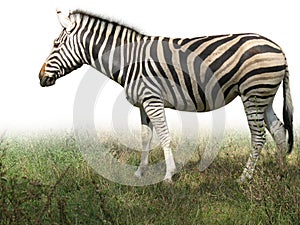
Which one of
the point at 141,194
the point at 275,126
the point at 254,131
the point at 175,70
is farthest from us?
the point at 275,126

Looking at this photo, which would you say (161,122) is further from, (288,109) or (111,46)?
(288,109)

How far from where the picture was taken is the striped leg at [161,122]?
6492 millimetres

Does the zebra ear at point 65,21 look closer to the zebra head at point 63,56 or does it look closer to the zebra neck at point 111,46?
the zebra head at point 63,56

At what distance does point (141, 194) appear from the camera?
5879 mm

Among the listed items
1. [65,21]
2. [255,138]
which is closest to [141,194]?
[255,138]

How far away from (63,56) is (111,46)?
0.86 meters

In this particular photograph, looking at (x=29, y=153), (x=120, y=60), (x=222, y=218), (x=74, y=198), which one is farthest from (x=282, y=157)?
(x=29, y=153)

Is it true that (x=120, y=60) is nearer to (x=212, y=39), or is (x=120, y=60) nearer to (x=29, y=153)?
(x=212, y=39)

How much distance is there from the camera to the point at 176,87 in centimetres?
663

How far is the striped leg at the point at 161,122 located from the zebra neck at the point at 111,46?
0.66 metres

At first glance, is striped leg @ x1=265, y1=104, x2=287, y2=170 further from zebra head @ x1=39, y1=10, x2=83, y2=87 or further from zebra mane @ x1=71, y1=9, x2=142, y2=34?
zebra head @ x1=39, y1=10, x2=83, y2=87

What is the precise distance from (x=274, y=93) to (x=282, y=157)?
5.58 feet

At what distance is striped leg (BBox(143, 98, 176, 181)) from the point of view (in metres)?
6.49

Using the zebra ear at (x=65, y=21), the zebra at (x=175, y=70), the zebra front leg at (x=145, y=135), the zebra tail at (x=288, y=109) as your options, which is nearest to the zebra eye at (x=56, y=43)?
the zebra at (x=175, y=70)
